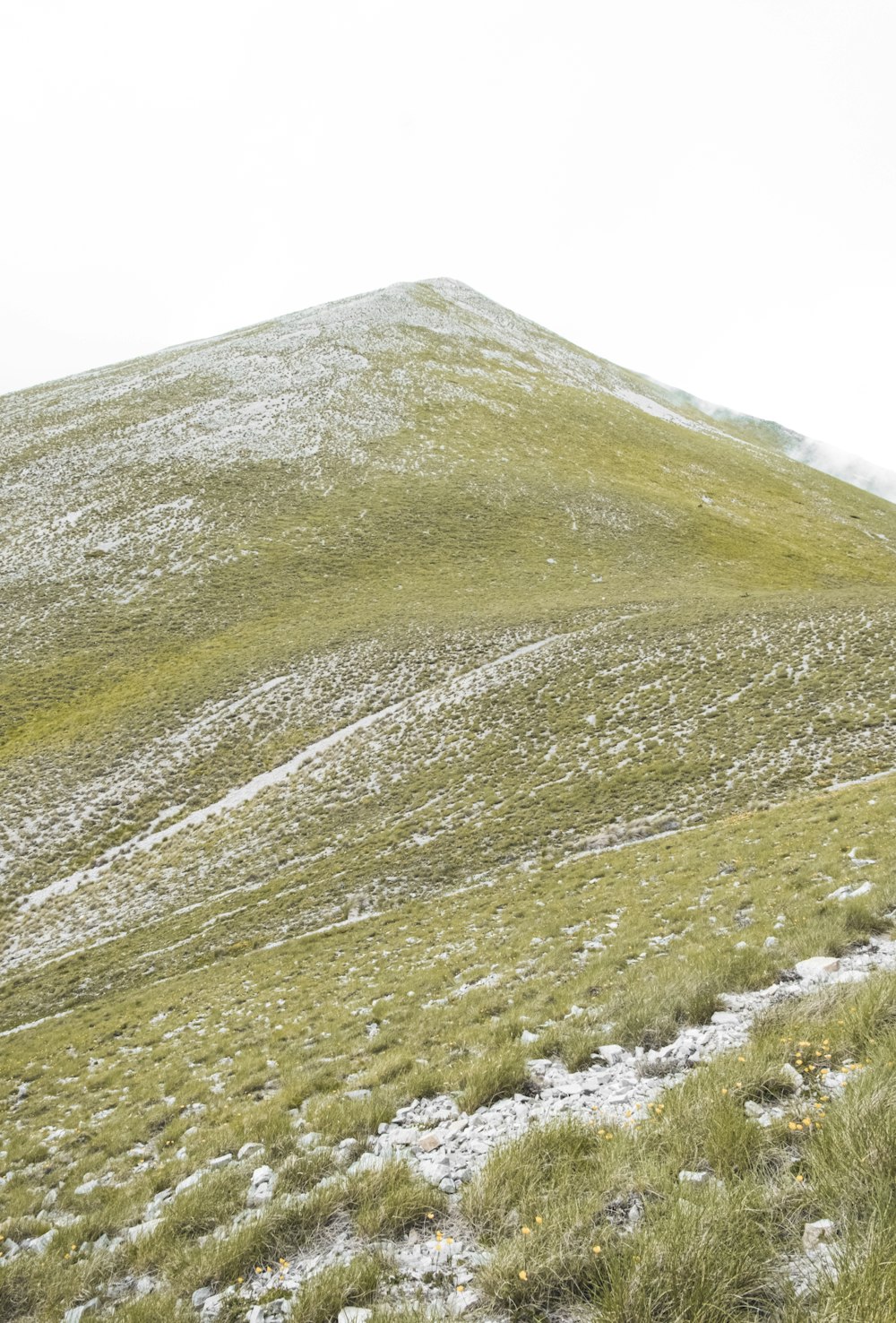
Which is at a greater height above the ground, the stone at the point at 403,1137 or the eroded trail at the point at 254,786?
the stone at the point at 403,1137

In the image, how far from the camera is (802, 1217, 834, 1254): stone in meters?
4.34

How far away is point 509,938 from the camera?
17.4m

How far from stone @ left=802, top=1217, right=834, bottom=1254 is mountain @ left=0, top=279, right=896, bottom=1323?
309 millimetres

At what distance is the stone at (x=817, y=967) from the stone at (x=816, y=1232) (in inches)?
217

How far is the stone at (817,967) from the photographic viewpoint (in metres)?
9.31

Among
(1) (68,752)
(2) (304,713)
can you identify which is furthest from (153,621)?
(2) (304,713)

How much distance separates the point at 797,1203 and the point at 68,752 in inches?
1711

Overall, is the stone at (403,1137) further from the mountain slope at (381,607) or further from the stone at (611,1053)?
the mountain slope at (381,607)

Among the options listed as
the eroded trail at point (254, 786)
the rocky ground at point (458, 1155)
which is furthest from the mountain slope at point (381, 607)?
the rocky ground at point (458, 1155)

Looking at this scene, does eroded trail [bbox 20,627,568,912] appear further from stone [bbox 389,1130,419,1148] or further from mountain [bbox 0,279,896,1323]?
stone [bbox 389,1130,419,1148]

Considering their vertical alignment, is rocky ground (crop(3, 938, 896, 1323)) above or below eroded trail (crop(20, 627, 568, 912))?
above

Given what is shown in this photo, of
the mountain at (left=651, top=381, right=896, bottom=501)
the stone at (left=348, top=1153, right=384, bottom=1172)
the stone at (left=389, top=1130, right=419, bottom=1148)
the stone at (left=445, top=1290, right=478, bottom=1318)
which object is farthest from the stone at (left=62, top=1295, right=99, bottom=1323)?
the mountain at (left=651, top=381, right=896, bottom=501)

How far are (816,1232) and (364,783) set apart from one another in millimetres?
30197

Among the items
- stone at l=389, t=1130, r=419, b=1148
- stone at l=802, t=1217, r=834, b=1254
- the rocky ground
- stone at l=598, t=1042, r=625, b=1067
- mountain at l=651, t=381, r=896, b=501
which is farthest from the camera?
mountain at l=651, t=381, r=896, b=501
